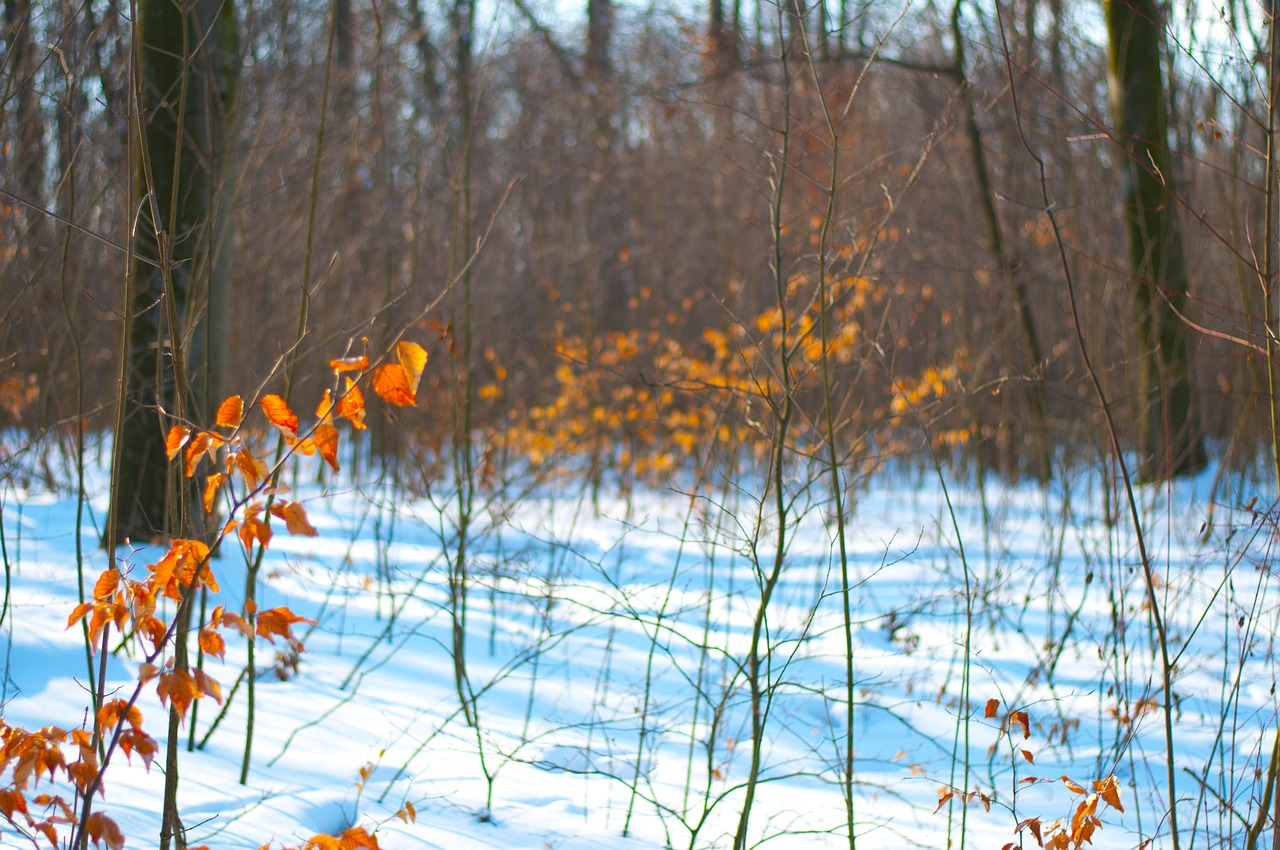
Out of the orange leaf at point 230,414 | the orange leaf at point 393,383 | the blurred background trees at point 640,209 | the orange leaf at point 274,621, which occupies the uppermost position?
the blurred background trees at point 640,209

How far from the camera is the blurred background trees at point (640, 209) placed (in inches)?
105

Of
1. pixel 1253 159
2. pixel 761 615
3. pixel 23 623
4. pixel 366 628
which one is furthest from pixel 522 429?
pixel 761 615

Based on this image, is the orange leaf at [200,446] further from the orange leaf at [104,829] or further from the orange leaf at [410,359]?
the orange leaf at [104,829]

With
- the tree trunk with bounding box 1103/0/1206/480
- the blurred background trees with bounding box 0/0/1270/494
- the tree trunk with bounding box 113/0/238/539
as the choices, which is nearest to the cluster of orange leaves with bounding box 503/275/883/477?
the blurred background trees with bounding box 0/0/1270/494

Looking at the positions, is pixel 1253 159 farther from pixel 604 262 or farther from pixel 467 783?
pixel 604 262

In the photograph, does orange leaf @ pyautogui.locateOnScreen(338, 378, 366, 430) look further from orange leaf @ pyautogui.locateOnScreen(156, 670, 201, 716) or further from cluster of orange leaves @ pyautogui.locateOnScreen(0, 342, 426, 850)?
orange leaf @ pyautogui.locateOnScreen(156, 670, 201, 716)

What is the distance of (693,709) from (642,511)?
3646mm

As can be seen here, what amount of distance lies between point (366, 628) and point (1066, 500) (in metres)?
2.93

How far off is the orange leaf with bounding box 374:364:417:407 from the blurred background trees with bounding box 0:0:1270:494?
0.80ft

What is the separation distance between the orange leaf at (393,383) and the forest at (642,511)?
0.02 metres

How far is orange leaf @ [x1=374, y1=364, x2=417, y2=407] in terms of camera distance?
4.52 feet

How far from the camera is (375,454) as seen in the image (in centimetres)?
853

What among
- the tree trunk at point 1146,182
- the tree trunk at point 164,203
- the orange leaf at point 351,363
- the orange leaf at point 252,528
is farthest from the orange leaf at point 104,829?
the tree trunk at point 1146,182

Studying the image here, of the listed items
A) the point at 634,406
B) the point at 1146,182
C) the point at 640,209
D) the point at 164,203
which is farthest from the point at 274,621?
the point at 640,209
